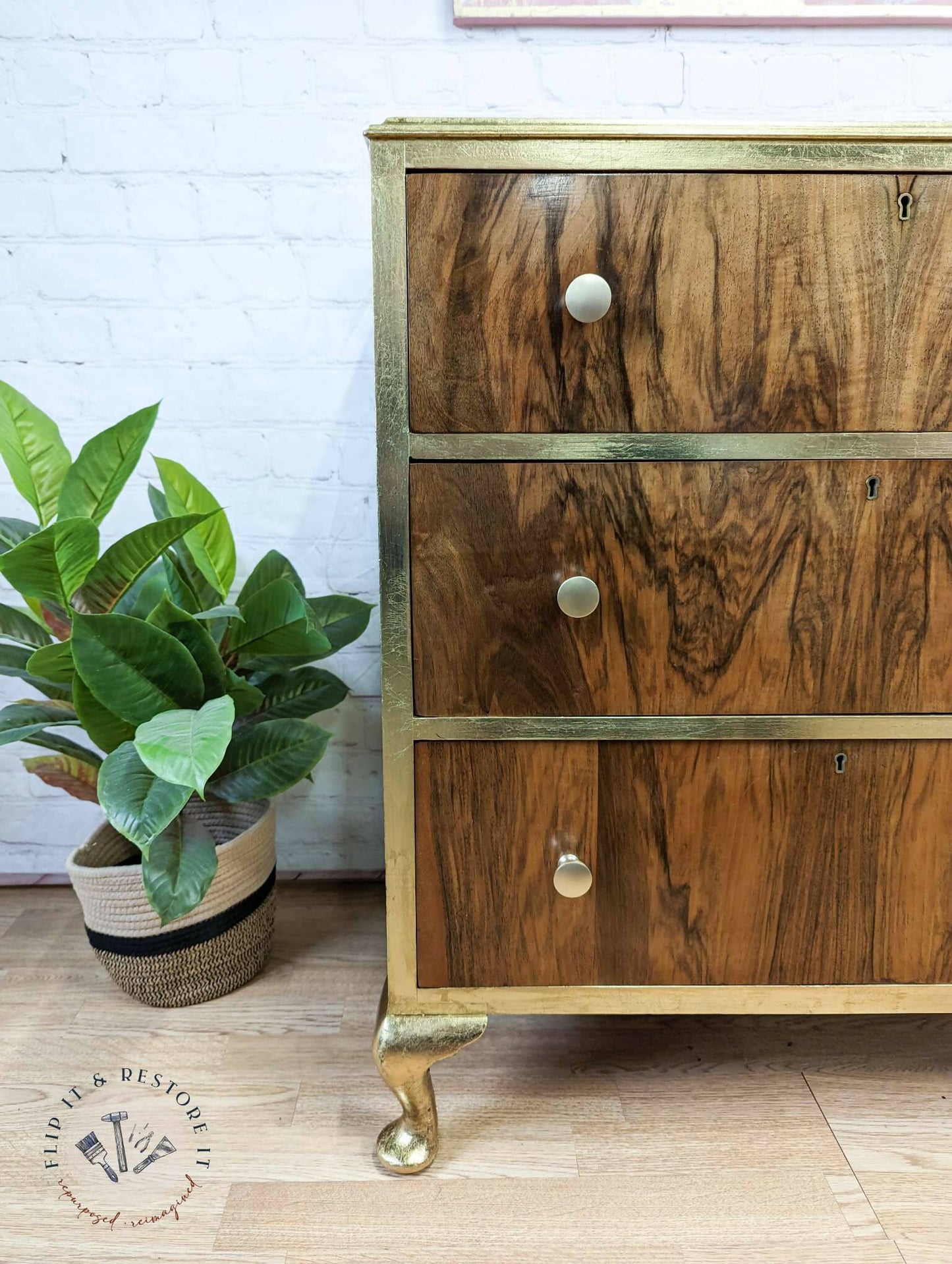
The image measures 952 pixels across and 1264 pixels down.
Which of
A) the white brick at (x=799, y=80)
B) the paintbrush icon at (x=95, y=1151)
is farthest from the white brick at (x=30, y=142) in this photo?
the paintbrush icon at (x=95, y=1151)

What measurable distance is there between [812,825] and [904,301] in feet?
1.43

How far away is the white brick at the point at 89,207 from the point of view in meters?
1.10

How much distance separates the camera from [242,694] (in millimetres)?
937

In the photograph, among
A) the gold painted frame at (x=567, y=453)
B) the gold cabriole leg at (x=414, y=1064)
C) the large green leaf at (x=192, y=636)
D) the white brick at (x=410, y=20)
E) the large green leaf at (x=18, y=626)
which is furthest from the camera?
the white brick at (x=410, y=20)

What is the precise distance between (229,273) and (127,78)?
0.27 metres

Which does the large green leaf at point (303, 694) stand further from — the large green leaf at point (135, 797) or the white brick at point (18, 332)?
the white brick at point (18, 332)

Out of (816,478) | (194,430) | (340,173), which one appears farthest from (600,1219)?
(340,173)

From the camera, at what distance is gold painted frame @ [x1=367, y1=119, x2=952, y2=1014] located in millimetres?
619

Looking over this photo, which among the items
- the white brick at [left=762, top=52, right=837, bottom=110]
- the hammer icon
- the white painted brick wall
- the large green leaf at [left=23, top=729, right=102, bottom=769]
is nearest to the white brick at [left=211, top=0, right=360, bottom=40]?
the white painted brick wall

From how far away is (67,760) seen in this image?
991 mm

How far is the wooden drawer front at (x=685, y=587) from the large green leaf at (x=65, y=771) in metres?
0.54

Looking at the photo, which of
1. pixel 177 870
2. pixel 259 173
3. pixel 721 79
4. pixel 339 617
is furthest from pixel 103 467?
pixel 721 79

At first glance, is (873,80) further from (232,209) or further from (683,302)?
(232,209)

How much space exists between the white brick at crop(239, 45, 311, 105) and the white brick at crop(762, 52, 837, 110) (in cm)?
60
